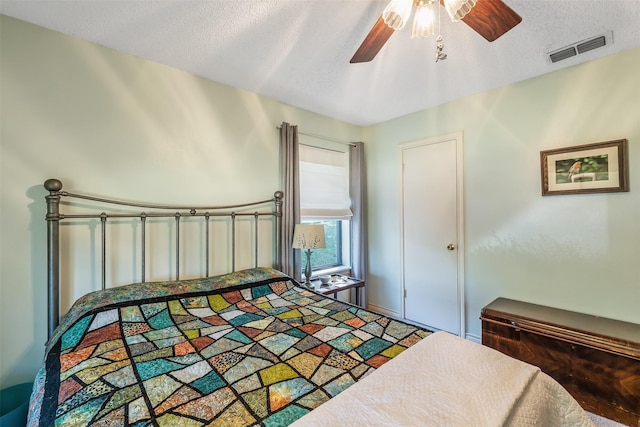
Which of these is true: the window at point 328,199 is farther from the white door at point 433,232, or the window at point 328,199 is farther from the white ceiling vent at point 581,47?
the white ceiling vent at point 581,47

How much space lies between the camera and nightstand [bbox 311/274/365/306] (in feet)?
8.93

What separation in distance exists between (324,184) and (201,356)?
233cm

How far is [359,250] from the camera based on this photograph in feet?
11.2

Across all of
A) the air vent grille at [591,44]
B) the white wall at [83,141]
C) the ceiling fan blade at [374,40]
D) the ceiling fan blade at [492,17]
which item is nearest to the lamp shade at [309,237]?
the white wall at [83,141]

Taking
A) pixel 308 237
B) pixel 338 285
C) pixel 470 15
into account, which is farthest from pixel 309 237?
pixel 470 15

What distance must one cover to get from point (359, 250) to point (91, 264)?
258cm

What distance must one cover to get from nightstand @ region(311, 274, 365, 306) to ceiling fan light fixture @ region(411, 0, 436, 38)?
6.97 ft

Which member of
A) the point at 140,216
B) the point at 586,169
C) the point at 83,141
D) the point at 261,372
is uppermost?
the point at 83,141

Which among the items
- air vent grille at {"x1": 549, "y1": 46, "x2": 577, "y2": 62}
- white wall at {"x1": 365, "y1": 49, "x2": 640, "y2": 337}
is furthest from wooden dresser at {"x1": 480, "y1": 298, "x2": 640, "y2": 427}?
air vent grille at {"x1": 549, "y1": 46, "x2": 577, "y2": 62}

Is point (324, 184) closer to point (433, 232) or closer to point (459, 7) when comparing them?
point (433, 232)

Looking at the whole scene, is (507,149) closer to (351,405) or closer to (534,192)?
(534,192)

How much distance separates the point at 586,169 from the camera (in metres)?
2.11

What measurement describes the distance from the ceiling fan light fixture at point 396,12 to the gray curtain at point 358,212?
2219 millimetres

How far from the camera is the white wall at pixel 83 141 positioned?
1585mm
